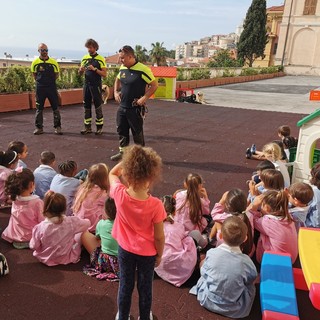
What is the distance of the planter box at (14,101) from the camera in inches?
388

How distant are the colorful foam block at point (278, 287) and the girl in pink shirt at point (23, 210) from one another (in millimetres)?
2209

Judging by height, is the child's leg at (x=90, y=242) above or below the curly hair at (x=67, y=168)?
below

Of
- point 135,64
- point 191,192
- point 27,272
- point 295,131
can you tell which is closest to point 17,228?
point 27,272

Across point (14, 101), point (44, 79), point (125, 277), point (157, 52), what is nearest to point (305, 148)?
point (125, 277)

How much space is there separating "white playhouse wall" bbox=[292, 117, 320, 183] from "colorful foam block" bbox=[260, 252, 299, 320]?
235cm

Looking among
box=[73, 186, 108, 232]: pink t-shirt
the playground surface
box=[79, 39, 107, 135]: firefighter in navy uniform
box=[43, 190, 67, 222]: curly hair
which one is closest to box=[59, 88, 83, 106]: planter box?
the playground surface

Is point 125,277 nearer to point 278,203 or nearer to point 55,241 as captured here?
point 55,241

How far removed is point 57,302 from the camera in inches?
104

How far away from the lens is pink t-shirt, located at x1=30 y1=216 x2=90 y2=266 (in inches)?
121

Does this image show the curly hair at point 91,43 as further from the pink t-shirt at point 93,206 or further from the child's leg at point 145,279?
the child's leg at point 145,279

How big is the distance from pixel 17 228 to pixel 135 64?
3364 mm

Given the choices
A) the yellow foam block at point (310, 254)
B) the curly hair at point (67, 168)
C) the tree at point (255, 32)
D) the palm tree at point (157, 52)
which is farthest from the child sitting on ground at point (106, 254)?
the palm tree at point (157, 52)

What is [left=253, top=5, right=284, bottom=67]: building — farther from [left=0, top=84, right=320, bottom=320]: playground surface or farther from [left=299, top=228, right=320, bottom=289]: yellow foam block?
[left=299, top=228, right=320, bottom=289]: yellow foam block

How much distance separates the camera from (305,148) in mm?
4984
